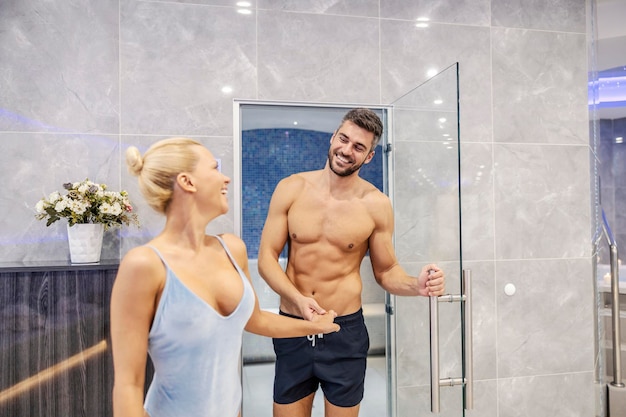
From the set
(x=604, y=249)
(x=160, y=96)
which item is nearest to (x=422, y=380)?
(x=604, y=249)

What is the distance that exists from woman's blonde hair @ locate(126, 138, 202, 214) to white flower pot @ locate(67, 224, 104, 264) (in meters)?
1.15

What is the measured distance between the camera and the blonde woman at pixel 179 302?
1123mm

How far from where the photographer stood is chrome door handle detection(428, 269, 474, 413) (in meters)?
1.86

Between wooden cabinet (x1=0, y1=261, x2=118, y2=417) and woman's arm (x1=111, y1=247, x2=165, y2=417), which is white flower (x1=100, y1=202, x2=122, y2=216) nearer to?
wooden cabinet (x1=0, y1=261, x2=118, y2=417)

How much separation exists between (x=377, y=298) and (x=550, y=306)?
1114 mm

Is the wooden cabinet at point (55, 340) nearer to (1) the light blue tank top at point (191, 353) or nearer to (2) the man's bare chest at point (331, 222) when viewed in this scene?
(2) the man's bare chest at point (331, 222)

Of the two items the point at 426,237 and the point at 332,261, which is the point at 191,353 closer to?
the point at 332,261

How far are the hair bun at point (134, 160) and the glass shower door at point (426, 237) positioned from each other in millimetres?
1189

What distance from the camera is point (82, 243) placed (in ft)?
7.16

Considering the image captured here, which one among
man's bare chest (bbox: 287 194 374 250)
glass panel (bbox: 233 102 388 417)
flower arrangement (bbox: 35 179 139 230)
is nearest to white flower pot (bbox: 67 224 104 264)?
flower arrangement (bbox: 35 179 139 230)

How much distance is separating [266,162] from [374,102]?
70 cm

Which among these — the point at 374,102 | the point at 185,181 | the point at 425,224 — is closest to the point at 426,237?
the point at 425,224

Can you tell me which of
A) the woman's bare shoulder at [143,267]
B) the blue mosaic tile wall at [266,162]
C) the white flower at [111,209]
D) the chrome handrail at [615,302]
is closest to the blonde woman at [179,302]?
the woman's bare shoulder at [143,267]

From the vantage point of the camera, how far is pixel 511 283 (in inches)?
113
